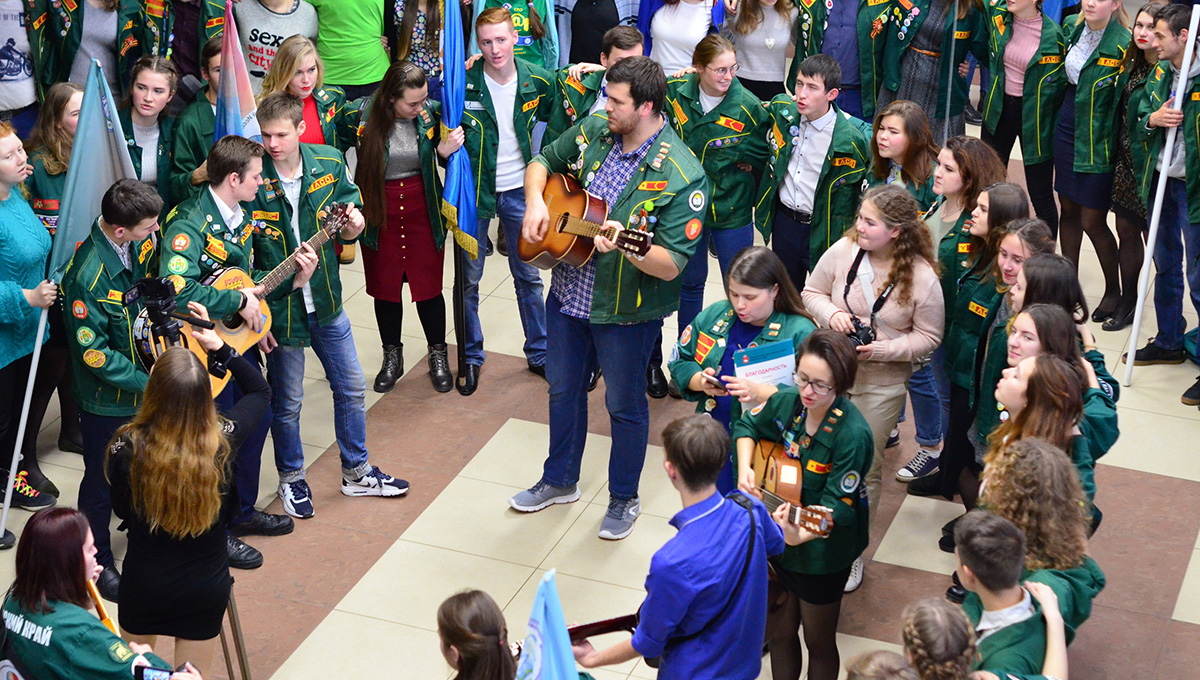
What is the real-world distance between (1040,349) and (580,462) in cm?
228

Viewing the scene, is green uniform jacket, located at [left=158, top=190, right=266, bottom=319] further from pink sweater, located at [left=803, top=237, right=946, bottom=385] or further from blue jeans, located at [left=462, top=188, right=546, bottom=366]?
pink sweater, located at [left=803, top=237, right=946, bottom=385]

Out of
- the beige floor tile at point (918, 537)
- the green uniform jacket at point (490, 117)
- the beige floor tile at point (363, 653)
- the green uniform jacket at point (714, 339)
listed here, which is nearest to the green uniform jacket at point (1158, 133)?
the beige floor tile at point (918, 537)

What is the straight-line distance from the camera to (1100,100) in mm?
6367

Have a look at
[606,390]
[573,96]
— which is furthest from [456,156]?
[606,390]

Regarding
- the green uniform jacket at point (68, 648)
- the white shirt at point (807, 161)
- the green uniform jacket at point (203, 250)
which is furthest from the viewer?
the white shirt at point (807, 161)

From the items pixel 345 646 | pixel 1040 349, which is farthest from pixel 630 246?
pixel 345 646

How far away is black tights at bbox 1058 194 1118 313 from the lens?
22.0 feet

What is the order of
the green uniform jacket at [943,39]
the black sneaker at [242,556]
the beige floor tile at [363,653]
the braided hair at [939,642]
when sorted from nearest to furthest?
the braided hair at [939,642], the beige floor tile at [363,653], the black sneaker at [242,556], the green uniform jacket at [943,39]

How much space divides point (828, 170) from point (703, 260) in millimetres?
802

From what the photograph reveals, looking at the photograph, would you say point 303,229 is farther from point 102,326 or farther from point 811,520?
point 811,520

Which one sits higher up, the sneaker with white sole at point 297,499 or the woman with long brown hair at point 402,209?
the woman with long brown hair at point 402,209

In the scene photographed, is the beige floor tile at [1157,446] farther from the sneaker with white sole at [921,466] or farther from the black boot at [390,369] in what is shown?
the black boot at [390,369]

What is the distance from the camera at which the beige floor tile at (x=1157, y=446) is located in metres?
5.71

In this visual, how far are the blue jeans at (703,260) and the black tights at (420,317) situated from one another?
1207mm
